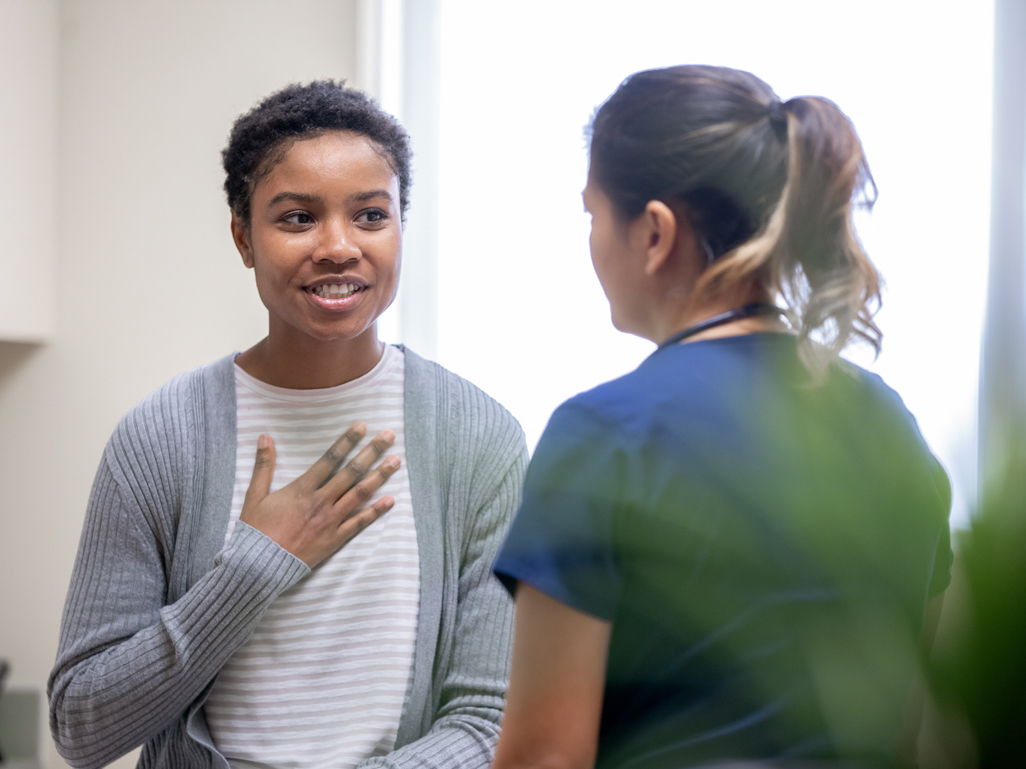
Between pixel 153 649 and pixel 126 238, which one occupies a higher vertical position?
pixel 126 238

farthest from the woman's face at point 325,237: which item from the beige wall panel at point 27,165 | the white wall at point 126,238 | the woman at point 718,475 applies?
the beige wall panel at point 27,165

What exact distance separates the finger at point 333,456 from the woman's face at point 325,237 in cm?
11

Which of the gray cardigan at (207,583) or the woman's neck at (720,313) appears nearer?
the woman's neck at (720,313)

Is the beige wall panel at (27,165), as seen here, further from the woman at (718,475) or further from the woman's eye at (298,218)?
the woman at (718,475)

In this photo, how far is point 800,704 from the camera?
443 millimetres

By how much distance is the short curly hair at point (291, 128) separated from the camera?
0.94 meters

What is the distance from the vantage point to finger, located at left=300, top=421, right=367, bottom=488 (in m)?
0.93

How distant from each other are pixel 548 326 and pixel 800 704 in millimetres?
899

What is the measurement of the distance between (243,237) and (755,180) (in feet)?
2.14

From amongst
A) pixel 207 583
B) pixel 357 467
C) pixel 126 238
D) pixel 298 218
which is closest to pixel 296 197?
pixel 298 218

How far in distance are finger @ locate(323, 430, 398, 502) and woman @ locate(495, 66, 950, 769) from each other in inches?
17.5

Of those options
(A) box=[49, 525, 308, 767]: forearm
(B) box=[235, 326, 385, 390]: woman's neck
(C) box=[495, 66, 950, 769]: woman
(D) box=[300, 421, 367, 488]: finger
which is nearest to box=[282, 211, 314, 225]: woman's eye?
(B) box=[235, 326, 385, 390]: woman's neck

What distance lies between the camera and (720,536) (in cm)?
48

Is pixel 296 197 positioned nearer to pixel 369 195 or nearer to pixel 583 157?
pixel 369 195
